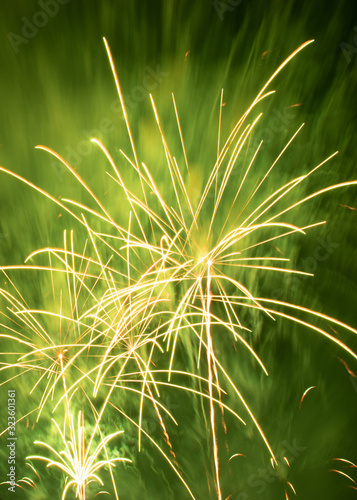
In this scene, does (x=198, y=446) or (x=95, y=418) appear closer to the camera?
(x=198, y=446)

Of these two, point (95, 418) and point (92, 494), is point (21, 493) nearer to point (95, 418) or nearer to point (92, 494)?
point (92, 494)

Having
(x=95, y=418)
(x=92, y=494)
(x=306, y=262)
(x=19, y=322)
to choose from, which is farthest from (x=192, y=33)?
(x=92, y=494)

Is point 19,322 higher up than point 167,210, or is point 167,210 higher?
point 167,210

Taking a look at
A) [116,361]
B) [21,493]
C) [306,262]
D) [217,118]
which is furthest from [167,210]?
[21,493]

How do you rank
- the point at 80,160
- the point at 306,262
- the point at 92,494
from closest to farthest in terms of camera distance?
the point at 306,262 < the point at 80,160 < the point at 92,494

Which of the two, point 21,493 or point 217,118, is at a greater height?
point 217,118

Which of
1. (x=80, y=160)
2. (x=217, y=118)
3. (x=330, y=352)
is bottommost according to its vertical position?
(x=330, y=352)

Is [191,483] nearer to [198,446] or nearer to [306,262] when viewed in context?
[198,446]

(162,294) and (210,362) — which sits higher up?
(162,294)

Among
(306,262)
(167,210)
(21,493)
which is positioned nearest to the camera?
(306,262)
